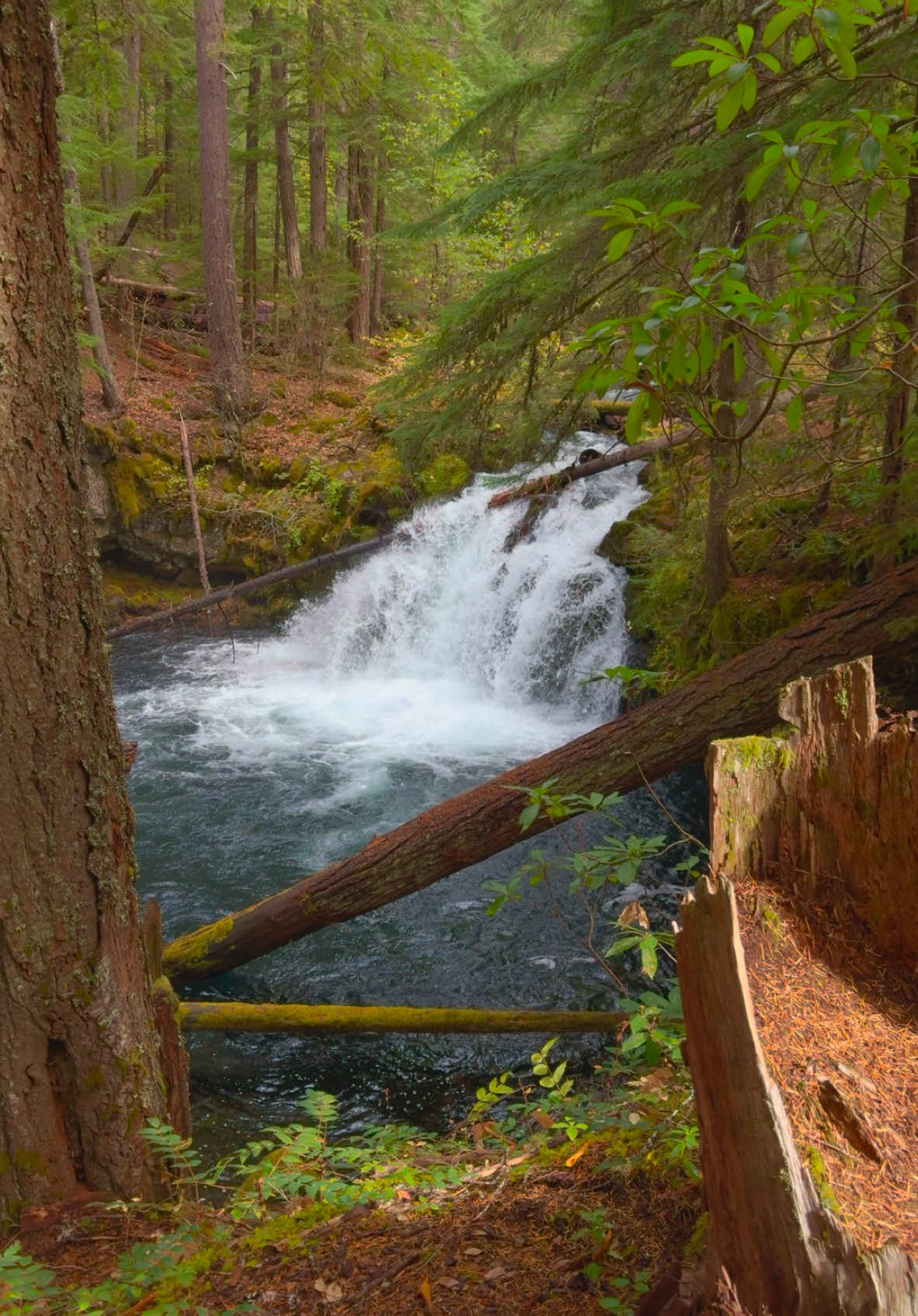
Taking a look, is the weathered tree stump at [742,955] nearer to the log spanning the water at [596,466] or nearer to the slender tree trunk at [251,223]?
the log spanning the water at [596,466]

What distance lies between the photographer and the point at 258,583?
12086 mm

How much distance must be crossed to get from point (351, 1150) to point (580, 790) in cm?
240

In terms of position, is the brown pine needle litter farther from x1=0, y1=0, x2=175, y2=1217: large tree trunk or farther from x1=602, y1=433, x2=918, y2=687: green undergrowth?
x1=602, y1=433, x2=918, y2=687: green undergrowth

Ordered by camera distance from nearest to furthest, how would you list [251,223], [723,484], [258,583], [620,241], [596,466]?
[620,241], [723,484], [596,466], [258,583], [251,223]

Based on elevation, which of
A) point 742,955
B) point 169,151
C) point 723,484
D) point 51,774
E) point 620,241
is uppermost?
point 169,151

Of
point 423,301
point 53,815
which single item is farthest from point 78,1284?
point 423,301

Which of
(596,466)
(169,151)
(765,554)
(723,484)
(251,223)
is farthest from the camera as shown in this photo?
(169,151)

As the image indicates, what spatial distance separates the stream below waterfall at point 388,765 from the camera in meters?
5.11

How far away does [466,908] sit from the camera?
264 inches

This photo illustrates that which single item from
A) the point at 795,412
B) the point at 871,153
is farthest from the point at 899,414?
the point at 871,153

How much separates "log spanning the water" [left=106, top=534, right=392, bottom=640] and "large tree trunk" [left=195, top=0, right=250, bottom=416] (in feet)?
12.6

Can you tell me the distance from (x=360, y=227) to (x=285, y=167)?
6.02 feet

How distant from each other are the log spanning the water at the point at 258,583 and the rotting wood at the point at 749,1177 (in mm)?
10271

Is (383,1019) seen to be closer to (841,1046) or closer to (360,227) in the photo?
(841,1046)
